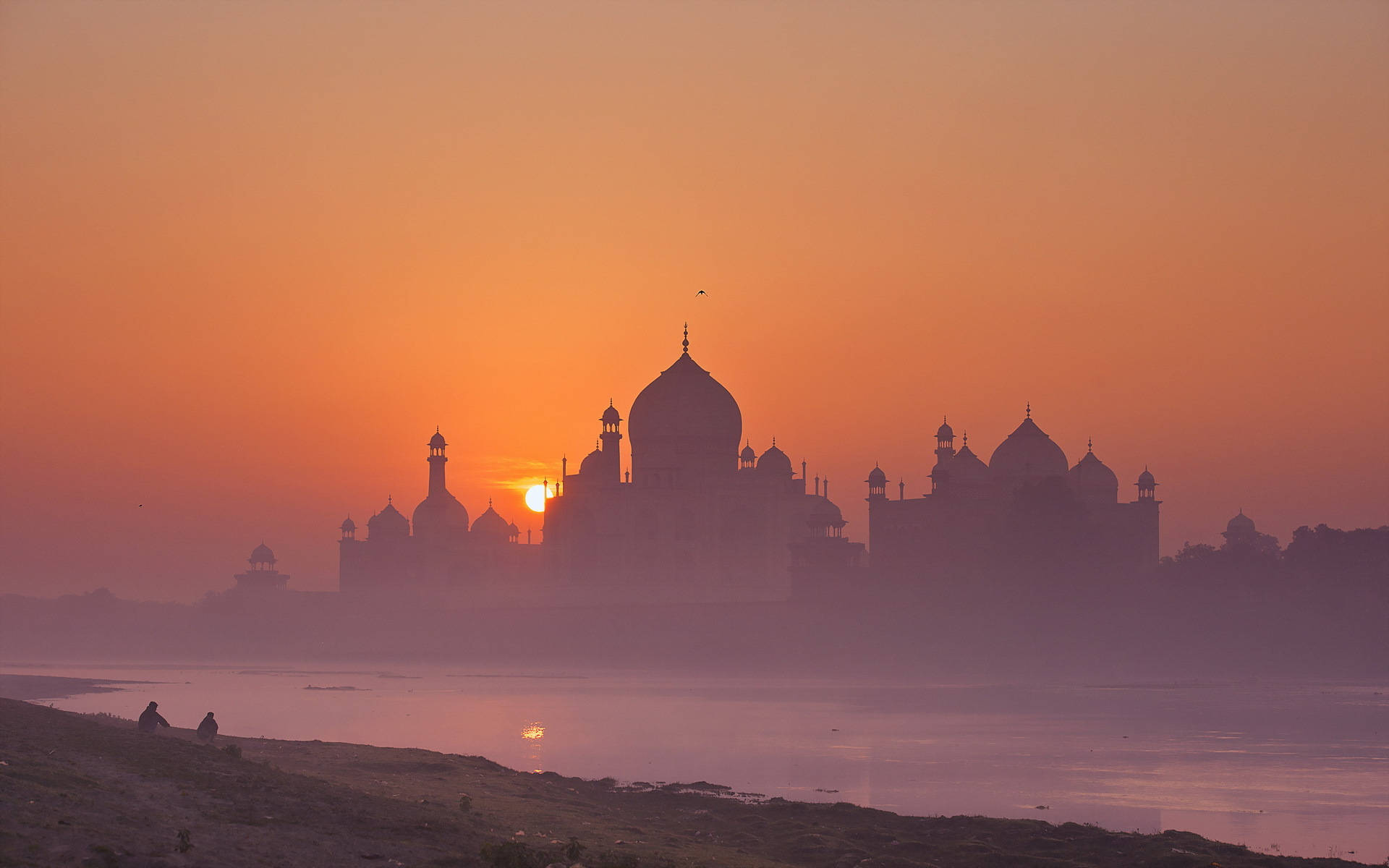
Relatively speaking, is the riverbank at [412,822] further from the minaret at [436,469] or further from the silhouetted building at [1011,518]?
the minaret at [436,469]

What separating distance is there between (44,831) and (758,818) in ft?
29.6

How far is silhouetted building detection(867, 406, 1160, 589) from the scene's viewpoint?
56.8m

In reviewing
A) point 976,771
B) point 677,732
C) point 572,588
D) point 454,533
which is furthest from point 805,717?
point 454,533

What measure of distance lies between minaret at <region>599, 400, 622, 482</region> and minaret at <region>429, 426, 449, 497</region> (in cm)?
1510

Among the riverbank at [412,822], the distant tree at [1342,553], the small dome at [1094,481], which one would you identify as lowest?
the riverbank at [412,822]

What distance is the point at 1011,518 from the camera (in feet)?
189

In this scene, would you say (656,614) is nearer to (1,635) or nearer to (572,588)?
(572,588)

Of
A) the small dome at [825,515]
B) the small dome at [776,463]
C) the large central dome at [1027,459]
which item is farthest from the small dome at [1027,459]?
the small dome at [776,463]

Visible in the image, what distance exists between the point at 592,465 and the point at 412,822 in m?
57.8

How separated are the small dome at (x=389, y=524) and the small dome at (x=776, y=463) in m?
22.3

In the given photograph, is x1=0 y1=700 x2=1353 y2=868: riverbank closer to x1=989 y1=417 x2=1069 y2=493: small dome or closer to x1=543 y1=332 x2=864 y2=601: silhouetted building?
x1=989 y1=417 x2=1069 y2=493: small dome

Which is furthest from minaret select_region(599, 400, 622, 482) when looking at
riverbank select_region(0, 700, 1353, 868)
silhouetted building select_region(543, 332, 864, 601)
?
riverbank select_region(0, 700, 1353, 868)

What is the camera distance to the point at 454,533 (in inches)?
3187

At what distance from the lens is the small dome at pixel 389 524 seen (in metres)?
83.9
